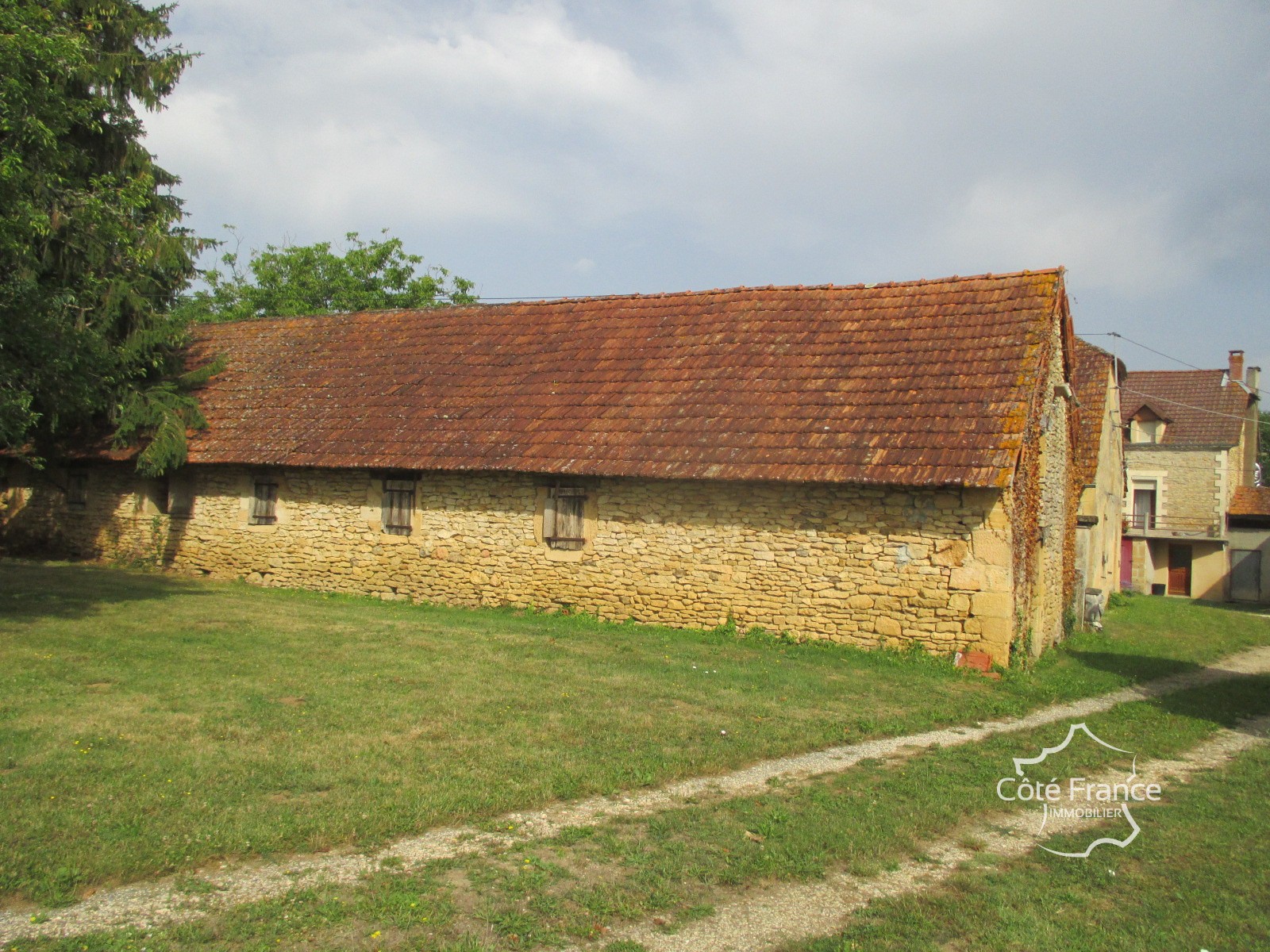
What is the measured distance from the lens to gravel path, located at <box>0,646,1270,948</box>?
4.60m

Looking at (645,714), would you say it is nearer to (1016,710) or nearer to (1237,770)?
(1016,710)

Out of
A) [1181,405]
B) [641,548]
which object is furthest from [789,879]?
[1181,405]

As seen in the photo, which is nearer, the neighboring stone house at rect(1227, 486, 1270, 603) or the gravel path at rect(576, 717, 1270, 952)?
the gravel path at rect(576, 717, 1270, 952)

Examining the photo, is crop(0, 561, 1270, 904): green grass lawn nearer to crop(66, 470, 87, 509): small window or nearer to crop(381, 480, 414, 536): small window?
crop(381, 480, 414, 536): small window

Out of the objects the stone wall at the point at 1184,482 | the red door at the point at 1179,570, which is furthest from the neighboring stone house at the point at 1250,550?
the red door at the point at 1179,570

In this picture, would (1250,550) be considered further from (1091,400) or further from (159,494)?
(159,494)

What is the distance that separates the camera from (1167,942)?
477 cm

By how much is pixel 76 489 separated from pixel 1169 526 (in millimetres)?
35207

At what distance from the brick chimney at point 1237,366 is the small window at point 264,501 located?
42.2m

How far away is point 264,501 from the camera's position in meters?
17.8

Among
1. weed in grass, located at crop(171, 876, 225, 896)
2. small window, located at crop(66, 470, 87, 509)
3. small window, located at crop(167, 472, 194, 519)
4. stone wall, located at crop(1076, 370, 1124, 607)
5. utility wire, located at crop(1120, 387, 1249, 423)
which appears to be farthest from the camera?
utility wire, located at crop(1120, 387, 1249, 423)

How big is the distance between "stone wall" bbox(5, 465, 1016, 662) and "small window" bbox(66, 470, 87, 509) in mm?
328

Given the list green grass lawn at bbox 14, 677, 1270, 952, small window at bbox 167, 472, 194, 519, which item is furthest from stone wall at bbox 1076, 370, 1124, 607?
small window at bbox 167, 472, 194, 519

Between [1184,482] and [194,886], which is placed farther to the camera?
[1184,482]
